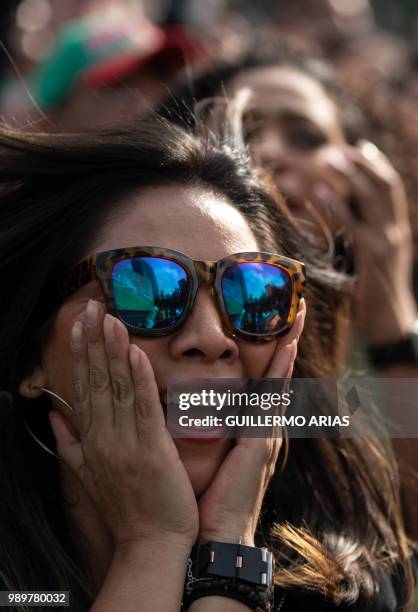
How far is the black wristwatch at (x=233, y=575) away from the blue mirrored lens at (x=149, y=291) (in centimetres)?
47

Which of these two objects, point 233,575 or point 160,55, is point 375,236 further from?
point 233,575

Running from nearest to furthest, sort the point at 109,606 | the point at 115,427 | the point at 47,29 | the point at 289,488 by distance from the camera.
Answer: the point at 109,606 → the point at 115,427 → the point at 289,488 → the point at 47,29

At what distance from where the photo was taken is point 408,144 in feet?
13.3

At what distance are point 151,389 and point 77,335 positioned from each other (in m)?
0.19

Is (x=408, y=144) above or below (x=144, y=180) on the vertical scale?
above

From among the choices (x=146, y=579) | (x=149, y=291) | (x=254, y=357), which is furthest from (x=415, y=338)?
(x=146, y=579)

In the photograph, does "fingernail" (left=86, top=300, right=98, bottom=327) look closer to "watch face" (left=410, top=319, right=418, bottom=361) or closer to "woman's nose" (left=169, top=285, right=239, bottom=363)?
"woman's nose" (left=169, top=285, right=239, bottom=363)

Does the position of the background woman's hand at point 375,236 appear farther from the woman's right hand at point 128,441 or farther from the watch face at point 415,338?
the woman's right hand at point 128,441

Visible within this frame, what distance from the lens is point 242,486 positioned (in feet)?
5.55

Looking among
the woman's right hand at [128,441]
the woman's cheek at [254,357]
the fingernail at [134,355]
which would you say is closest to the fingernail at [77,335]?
the woman's right hand at [128,441]

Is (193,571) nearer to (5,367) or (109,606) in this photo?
(109,606)

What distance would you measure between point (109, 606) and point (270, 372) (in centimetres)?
59

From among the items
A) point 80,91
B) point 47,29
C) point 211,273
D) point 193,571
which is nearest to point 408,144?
point 80,91

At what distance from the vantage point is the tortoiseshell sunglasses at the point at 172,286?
1.64 m
